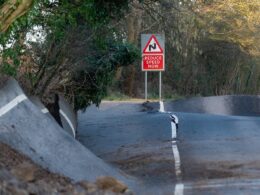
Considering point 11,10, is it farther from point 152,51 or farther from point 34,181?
point 152,51

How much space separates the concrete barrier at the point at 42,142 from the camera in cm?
1190

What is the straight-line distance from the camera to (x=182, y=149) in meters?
17.6

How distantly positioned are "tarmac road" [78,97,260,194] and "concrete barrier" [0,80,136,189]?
3.23 ft

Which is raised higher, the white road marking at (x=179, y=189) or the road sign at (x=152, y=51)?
the road sign at (x=152, y=51)

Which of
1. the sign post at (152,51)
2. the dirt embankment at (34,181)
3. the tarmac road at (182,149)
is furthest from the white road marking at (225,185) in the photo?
the sign post at (152,51)

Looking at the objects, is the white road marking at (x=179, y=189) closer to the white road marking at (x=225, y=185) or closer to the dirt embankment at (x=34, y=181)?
the white road marking at (x=225, y=185)

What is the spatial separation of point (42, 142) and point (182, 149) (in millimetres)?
5697

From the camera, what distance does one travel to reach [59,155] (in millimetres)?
12500

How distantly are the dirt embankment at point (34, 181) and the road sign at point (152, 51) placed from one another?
67.4ft

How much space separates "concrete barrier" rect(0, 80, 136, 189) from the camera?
11898 millimetres

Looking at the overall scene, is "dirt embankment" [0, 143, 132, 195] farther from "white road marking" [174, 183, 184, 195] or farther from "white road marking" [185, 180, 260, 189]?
"white road marking" [185, 180, 260, 189]

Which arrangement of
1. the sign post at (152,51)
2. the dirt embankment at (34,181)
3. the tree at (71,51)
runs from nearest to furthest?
1. the dirt embankment at (34,181)
2. the tree at (71,51)
3. the sign post at (152,51)

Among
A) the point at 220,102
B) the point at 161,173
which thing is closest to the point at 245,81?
the point at 220,102

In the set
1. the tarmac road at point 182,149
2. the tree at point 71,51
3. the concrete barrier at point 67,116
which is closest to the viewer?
the tarmac road at point 182,149
